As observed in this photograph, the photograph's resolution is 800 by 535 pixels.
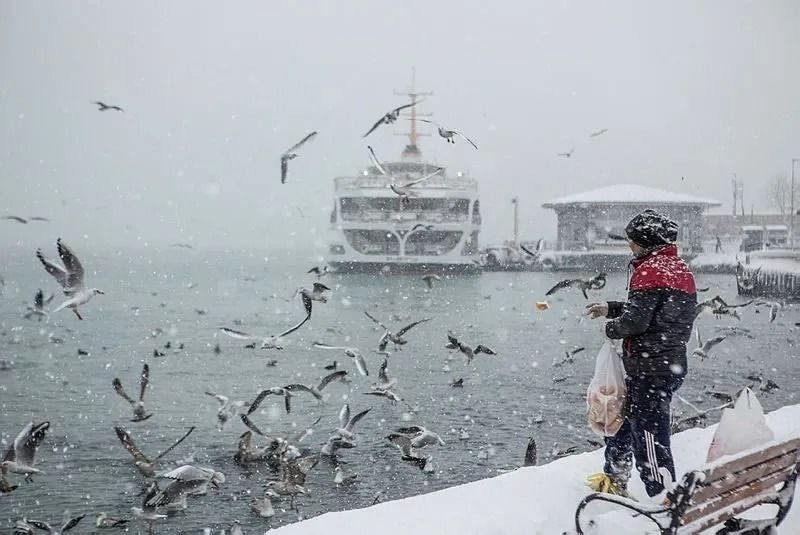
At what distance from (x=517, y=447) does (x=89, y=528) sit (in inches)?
235

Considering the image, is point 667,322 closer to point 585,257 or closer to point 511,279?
point 511,279

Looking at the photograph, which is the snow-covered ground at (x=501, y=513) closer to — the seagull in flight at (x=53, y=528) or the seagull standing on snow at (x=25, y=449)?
the seagull standing on snow at (x=25, y=449)

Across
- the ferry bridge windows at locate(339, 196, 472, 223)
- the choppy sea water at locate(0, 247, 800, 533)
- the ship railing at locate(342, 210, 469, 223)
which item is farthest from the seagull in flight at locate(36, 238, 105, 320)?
the ferry bridge windows at locate(339, 196, 472, 223)

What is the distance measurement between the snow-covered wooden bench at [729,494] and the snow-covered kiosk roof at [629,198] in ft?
188

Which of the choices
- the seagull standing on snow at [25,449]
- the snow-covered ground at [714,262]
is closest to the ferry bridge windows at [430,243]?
the snow-covered ground at [714,262]

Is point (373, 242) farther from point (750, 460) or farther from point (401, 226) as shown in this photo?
point (750, 460)

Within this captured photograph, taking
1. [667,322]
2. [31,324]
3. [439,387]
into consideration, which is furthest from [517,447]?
[31,324]

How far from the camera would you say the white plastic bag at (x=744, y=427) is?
342 centimetres

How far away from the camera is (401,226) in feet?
169

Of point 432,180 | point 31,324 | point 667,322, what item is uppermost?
point 432,180

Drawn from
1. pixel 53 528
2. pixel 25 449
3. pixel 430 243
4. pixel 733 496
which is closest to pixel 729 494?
pixel 733 496

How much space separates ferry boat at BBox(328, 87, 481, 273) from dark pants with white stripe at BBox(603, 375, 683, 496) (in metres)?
47.1

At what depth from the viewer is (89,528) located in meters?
7.89

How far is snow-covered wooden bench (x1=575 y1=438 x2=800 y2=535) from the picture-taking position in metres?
2.90
